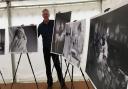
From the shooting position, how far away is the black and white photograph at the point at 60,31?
14.3 feet

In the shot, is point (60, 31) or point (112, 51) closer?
point (112, 51)

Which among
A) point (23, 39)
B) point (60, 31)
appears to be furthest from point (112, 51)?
point (23, 39)

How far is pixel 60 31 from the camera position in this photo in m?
4.56

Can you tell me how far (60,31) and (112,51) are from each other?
119 inches

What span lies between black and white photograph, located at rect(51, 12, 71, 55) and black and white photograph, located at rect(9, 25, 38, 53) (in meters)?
0.84

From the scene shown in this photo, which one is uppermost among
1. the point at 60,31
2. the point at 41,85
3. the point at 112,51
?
the point at 60,31

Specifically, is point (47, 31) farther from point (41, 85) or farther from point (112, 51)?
point (112, 51)

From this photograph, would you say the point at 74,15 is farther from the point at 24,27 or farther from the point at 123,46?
the point at 123,46

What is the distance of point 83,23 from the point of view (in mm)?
2895

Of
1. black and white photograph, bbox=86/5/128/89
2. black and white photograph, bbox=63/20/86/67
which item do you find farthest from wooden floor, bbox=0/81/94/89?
black and white photograph, bbox=86/5/128/89

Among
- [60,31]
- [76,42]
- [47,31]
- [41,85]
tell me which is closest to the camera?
[76,42]

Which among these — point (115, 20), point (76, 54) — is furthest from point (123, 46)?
point (76, 54)

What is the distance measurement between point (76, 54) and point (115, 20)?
166cm

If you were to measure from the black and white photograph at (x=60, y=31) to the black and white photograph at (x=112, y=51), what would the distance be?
228cm
